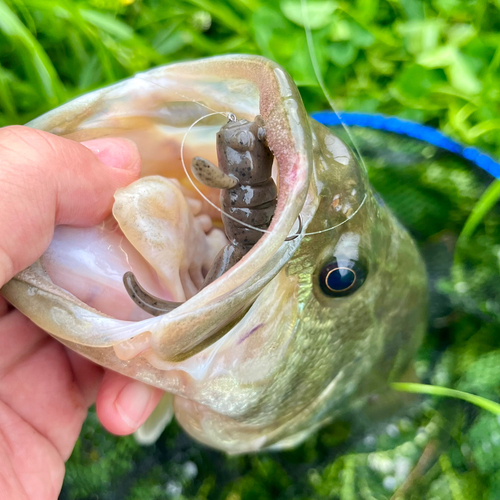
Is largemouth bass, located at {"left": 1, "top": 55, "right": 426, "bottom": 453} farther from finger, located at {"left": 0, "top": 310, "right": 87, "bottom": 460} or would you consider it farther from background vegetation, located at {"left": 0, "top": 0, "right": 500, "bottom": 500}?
background vegetation, located at {"left": 0, "top": 0, "right": 500, "bottom": 500}

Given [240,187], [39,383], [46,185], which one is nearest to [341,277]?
[240,187]

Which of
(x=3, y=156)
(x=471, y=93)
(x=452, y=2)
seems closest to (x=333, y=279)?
(x=3, y=156)

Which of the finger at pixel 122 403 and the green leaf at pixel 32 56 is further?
the green leaf at pixel 32 56

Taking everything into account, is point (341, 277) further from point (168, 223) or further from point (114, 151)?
point (114, 151)

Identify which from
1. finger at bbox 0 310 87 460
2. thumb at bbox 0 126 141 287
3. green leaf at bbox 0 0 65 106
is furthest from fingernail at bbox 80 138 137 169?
green leaf at bbox 0 0 65 106

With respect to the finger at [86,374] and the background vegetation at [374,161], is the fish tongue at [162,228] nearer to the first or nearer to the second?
the finger at [86,374]

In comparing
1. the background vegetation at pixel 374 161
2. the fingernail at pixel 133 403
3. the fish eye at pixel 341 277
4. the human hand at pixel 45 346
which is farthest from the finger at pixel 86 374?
the fish eye at pixel 341 277
